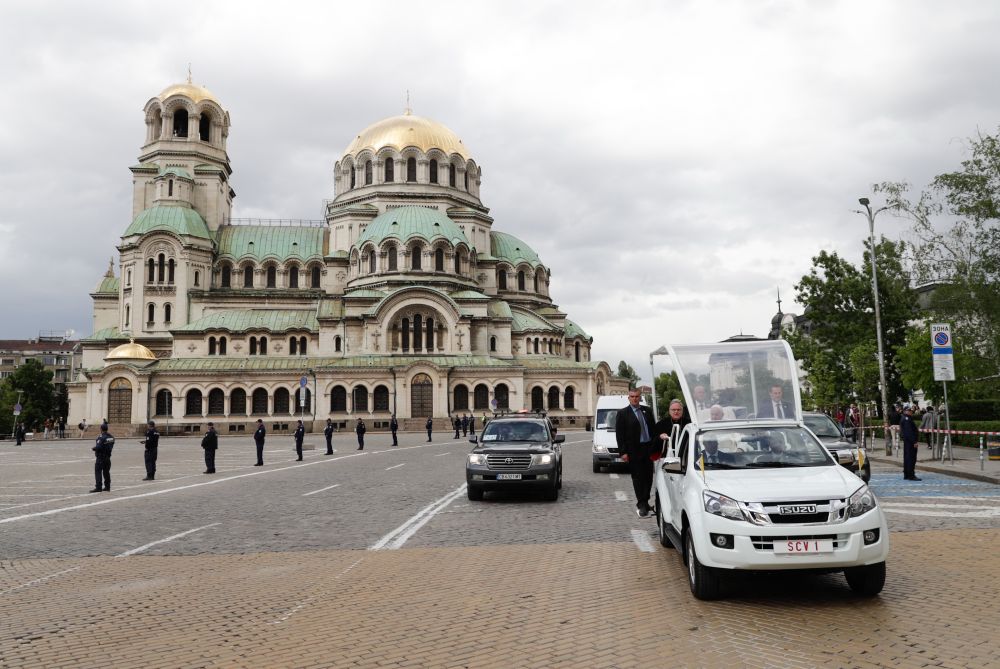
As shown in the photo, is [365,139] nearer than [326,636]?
No

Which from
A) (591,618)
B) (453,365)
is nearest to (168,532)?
(591,618)

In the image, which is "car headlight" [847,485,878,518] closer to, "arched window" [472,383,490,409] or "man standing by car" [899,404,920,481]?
"man standing by car" [899,404,920,481]

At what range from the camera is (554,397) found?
2542 inches

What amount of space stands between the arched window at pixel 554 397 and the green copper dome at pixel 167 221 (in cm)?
3465

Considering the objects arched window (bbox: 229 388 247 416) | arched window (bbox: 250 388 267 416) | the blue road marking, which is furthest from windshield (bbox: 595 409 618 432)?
arched window (bbox: 229 388 247 416)

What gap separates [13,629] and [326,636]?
2.88 m

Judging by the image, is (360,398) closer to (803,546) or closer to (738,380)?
(738,380)

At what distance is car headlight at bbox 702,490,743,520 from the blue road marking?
383 inches

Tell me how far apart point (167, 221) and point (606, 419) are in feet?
185

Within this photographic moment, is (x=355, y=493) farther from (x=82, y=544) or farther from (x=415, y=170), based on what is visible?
(x=415, y=170)

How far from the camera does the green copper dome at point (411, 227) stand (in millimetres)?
67062

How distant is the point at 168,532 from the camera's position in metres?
12.1

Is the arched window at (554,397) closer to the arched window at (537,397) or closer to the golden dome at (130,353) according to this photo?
the arched window at (537,397)

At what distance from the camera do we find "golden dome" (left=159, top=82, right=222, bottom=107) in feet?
230
